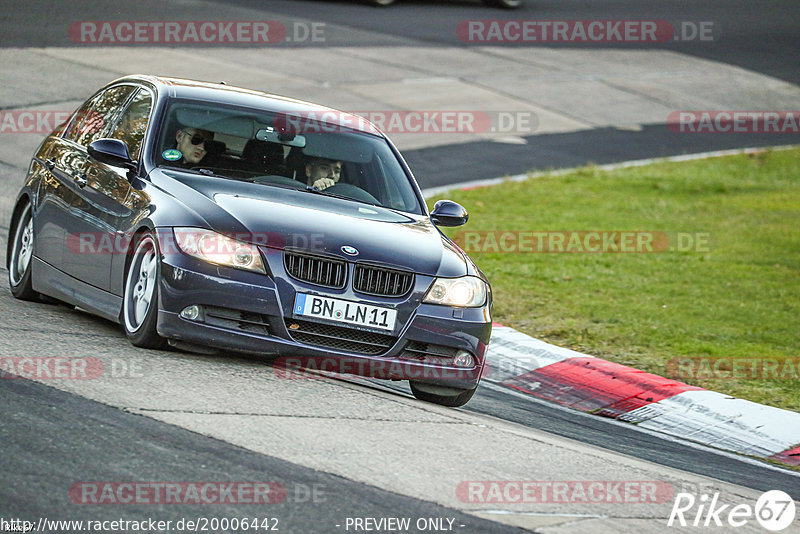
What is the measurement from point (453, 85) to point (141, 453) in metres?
18.9

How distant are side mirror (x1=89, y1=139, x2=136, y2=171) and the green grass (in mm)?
4231

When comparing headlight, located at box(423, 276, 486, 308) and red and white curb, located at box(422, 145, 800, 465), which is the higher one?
headlight, located at box(423, 276, 486, 308)

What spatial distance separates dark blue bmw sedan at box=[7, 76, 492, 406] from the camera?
658 centimetres

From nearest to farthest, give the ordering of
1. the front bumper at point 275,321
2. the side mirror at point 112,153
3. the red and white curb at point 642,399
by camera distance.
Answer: the front bumper at point 275,321
the side mirror at point 112,153
the red and white curb at point 642,399

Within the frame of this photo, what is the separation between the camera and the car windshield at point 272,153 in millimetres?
7523

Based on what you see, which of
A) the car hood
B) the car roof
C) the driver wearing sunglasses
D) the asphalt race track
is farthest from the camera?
the car roof

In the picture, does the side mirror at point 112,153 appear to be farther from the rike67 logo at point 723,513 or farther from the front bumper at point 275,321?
the rike67 logo at point 723,513

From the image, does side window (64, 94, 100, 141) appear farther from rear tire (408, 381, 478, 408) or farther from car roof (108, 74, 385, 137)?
rear tire (408, 381, 478, 408)

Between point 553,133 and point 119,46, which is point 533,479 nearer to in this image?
point 553,133

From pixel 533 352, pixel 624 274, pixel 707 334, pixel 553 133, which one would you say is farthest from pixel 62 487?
pixel 553 133

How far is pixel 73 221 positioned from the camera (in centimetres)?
764

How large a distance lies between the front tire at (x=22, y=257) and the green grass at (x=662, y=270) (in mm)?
4160

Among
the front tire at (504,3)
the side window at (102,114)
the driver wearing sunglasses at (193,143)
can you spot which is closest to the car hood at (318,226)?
the driver wearing sunglasses at (193,143)

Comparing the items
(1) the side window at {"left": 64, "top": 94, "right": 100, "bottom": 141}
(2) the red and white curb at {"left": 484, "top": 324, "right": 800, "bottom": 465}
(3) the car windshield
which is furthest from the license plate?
(1) the side window at {"left": 64, "top": 94, "right": 100, "bottom": 141}
